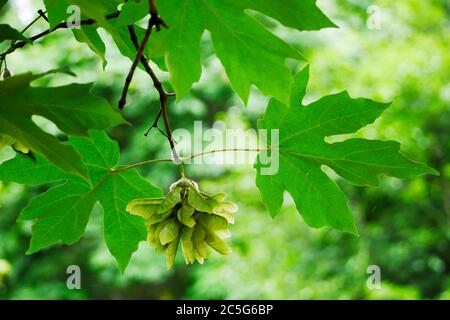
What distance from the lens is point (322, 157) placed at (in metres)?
0.82

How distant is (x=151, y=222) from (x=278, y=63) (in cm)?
24

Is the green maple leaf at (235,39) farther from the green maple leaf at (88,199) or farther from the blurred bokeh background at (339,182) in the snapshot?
the blurred bokeh background at (339,182)

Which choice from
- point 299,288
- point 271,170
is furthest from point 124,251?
point 299,288

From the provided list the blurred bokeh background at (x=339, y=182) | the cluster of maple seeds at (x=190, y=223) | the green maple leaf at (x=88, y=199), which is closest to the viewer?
the cluster of maple seeds at (x=190, y=223)

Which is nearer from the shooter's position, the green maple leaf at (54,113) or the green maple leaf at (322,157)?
the green maple leaf at (54,113)

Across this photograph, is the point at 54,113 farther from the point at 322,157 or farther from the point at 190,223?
the point at 322,157

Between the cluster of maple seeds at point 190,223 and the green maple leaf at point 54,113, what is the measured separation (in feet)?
0.56

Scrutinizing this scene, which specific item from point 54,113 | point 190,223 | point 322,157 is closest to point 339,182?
point 322,157

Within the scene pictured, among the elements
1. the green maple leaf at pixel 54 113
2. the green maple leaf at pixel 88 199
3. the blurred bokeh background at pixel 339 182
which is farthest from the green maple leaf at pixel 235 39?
the blurred bokeh background at pixel 339 182

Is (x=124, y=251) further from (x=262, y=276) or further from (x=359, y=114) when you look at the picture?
(x=262, y=276)

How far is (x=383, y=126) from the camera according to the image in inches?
146

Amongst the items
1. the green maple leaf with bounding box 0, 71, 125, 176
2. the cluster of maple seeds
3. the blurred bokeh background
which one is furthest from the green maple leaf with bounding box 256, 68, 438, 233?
the blurred bokeh background

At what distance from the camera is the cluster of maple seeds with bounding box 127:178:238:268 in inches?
27.6

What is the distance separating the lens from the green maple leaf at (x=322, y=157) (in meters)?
0.77
